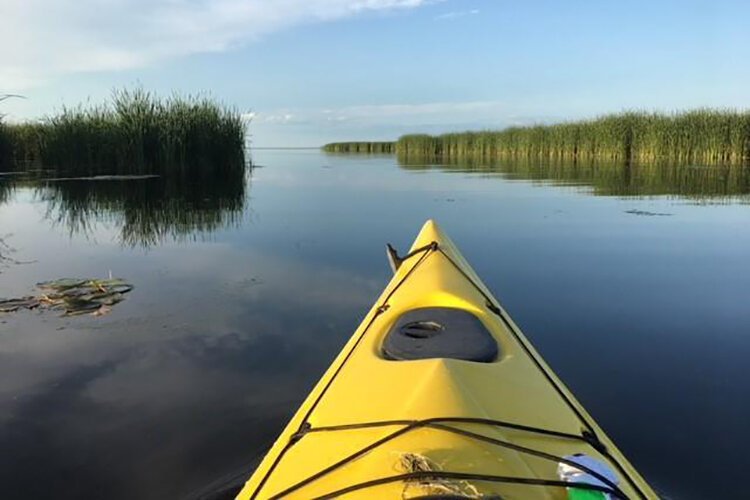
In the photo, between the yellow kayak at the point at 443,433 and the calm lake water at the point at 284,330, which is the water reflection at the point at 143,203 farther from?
the yellow kayak at the point at 443,433

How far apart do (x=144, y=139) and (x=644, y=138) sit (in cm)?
1768

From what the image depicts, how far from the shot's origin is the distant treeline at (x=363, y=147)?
55.1 metres

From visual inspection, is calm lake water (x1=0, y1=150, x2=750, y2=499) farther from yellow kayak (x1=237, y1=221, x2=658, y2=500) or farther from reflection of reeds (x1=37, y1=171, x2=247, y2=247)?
yellow kayak (x1=237, y1=221, x2=658, y2=500)

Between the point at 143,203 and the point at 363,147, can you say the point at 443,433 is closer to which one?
the point at 143,203

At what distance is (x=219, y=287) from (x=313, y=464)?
4.15 metres

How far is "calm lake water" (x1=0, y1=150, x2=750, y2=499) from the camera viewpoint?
283 cm

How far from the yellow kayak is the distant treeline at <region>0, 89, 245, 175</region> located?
15052 mm

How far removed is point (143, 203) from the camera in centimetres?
1116

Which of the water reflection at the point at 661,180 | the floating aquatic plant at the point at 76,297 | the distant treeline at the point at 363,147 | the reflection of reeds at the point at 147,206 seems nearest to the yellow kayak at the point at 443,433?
the floating aquatic plant at the point at 76,297

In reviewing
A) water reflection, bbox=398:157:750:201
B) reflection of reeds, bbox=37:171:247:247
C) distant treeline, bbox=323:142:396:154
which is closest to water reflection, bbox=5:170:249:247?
Result: reflection of reeds, bbox=37:171:247:247

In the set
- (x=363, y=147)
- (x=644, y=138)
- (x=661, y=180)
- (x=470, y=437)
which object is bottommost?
(x=470, y=437)

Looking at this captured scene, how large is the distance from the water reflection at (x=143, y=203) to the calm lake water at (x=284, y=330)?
96 millimetres

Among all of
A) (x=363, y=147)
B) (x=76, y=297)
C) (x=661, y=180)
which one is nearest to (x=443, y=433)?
(x=76, y=297)

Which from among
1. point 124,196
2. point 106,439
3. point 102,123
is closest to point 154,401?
point 106,439
